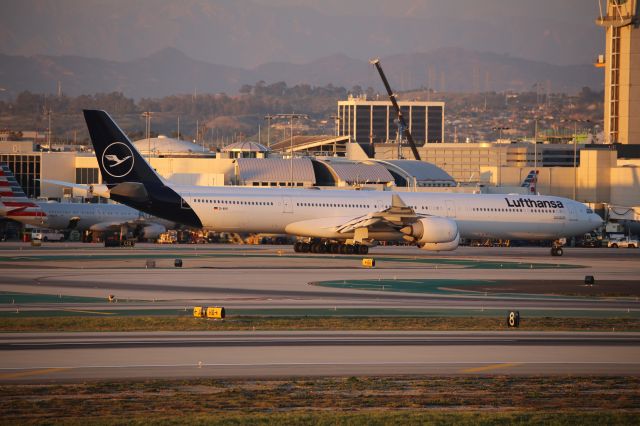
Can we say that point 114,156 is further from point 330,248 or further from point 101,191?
point 330,248

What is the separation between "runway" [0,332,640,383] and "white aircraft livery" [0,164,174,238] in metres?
53.9

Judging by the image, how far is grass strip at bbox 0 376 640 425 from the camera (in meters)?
18.4

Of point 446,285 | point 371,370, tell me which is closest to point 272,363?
point 371,370

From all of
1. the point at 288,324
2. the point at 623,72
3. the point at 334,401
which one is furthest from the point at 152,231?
the point at 623,72

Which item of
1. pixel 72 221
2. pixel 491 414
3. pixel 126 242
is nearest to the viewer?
pixel 491 414

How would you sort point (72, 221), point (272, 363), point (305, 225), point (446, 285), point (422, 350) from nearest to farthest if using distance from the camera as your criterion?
point (272, 363), point (422, 350), point (446, 285), point (305, 225), point (72, 221)

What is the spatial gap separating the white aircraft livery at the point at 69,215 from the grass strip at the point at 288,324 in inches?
1987

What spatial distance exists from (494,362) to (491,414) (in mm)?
5600

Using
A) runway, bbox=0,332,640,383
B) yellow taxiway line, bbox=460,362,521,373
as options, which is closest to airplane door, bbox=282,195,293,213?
runway, bbox=0,332,640,383

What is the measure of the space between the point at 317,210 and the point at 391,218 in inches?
187

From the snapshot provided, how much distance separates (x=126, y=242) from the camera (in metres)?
74.6

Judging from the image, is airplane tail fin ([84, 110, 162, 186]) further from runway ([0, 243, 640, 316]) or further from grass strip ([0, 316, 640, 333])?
grass strip ([0, 316, 640, 333])

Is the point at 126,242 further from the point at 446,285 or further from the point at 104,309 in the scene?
the point at 104,309

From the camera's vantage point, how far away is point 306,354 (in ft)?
82.1
